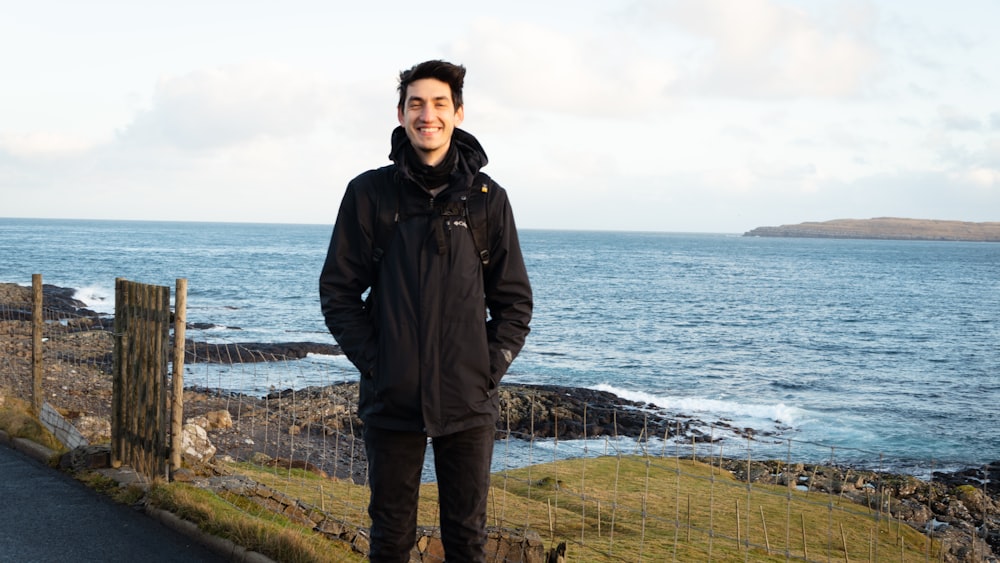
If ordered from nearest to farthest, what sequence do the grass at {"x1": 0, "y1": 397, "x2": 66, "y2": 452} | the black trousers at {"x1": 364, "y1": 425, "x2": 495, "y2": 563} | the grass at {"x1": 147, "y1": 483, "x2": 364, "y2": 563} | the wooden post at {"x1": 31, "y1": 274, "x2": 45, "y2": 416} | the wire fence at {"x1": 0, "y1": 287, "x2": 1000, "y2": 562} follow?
the black trousers at {"x1": 364, "y1": 425, "x2": 495, "y2": 563} → the grass at {"x1": 147, "y1": 483, "x2": 364, "y2": 563} → the wire fence at {"x1": 0, "y1": 287, "x2": 1000, "y2": 562} → the grass at {"x1": 0, "y1": 397, "x2": 66, "y2": 452} → the wooden post at {"x1": 31, "y1": 274, "x2": 45, "y2": 416}

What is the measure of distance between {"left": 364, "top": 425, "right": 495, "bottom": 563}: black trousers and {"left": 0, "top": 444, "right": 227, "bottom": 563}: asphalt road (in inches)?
89.9

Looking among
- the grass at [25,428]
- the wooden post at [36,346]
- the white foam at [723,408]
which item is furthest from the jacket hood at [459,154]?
the white foam at [723,408]

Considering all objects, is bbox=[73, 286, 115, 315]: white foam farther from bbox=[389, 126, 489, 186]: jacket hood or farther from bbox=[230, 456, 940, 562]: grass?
bbox=[389, 126, 489, 186]: jacket hood

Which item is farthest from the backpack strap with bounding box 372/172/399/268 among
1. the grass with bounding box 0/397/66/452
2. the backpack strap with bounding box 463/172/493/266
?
the grass with bounding box 0/397/66/452

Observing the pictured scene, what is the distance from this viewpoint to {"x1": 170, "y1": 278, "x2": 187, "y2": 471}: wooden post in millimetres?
6258

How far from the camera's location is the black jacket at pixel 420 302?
10.4ft

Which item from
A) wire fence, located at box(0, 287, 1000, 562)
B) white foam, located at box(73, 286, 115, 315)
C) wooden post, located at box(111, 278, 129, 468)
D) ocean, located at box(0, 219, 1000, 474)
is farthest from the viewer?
white foam, located at box(73, 286, 115, 315)

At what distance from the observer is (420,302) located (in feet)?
10.4

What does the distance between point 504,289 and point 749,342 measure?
38371 millimetres

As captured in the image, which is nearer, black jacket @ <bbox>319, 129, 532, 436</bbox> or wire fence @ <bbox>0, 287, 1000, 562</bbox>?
black jacket @ <bbox>319, 129, 532, 436</bbox>

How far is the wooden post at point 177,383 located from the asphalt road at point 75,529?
508 millimetres

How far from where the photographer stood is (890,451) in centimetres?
2033

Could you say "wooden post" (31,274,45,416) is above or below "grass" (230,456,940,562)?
above

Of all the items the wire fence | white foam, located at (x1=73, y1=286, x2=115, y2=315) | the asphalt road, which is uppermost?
the asphalt road
